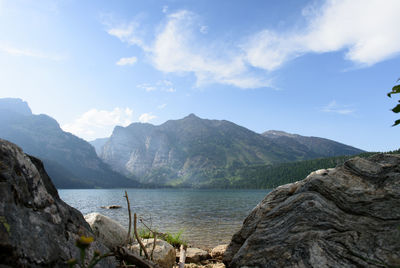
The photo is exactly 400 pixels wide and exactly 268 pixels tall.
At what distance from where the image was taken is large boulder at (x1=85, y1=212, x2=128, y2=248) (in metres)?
10.8

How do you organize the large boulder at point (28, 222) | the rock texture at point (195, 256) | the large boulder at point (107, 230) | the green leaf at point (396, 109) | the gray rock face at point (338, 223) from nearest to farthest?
the green leaf at point (396, 109) < the large boulder at point (28, 222) < the gray rock face at point (338, 223) < the large boulder at point (107, 230) < the rock texture at point (195, 256)

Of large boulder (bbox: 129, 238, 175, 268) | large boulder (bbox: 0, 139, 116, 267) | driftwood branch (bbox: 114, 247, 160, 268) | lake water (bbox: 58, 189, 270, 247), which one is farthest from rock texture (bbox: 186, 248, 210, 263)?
large boulder (bbox: 0, 139, 116, 267)

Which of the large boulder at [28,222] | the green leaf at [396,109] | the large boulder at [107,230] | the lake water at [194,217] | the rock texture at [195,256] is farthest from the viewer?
the lake water at [194,217]

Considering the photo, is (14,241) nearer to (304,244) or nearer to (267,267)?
(267,267)

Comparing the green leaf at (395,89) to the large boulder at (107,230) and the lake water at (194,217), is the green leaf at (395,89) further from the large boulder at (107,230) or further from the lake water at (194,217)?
the lake water at (194,217)

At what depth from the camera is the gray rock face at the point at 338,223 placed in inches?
211

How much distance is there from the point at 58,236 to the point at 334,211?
627 centimetres

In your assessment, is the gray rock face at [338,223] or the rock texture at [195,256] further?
the rock texture at [195,256]

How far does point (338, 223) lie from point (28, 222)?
6492 mm

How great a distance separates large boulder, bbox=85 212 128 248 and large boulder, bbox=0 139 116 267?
6.34 m

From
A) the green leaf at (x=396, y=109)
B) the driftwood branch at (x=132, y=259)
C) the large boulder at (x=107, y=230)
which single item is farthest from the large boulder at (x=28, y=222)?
the large boulder at (x=107, y=230)

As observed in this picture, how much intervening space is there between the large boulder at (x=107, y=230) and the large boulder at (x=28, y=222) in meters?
6.34

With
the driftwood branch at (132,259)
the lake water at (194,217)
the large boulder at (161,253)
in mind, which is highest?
the driftwood branch at (132,259)

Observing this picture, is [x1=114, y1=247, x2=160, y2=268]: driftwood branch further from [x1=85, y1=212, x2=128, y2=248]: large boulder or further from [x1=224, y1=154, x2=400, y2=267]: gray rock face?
[x1=85, y1=212, x2=128, y2=248]: large boulder
